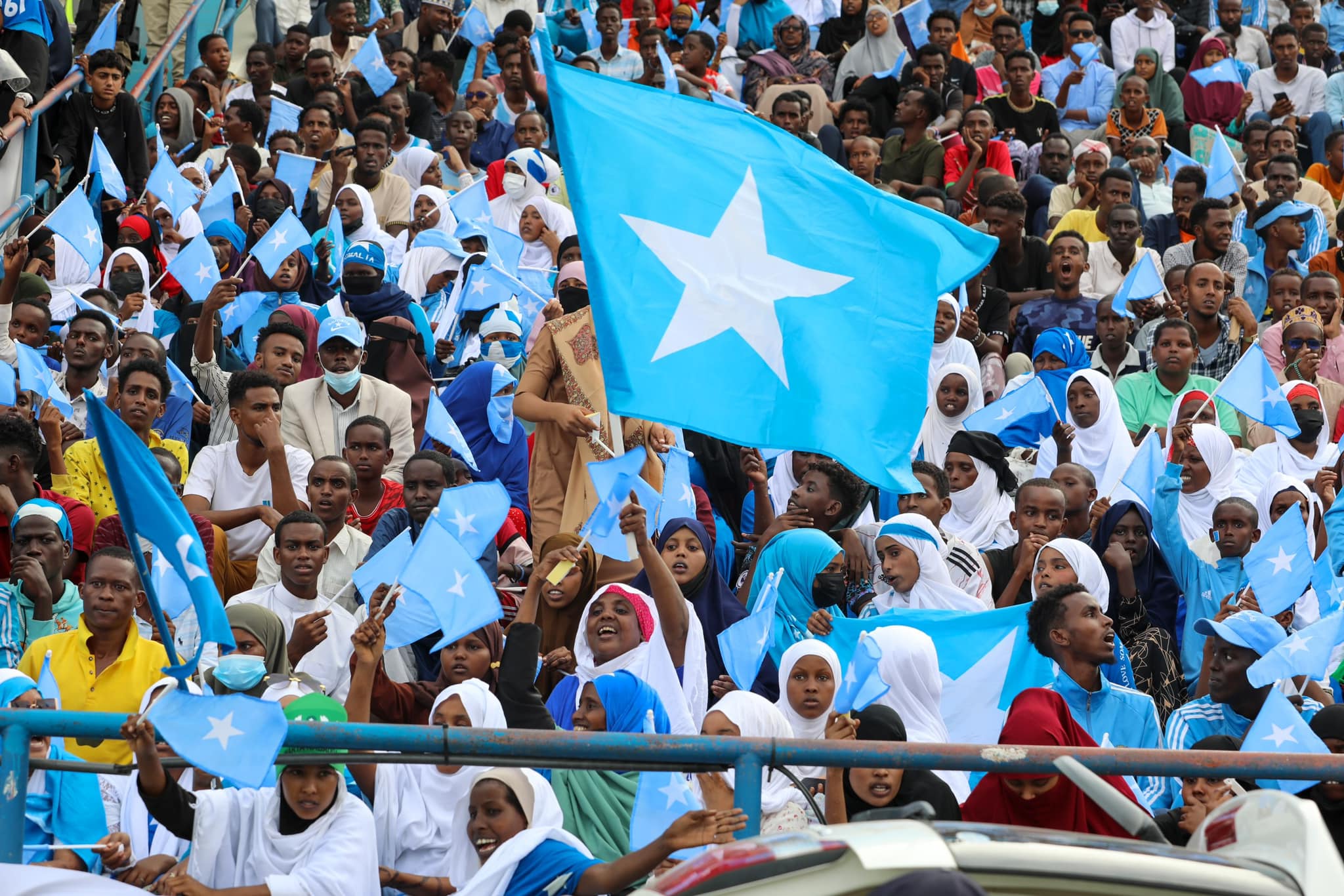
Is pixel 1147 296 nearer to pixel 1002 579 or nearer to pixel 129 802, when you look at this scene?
pixel 1002 579

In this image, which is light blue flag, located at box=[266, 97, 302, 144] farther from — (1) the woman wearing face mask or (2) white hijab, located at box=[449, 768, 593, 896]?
(2) white hijab, located at box=[449, 768, 593, 896]

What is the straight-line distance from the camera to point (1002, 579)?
823 centimetres

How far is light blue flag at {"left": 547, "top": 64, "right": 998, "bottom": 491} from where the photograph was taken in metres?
4.91

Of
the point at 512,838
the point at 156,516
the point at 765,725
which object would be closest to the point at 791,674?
the point at 765,725

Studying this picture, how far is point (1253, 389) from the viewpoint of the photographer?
884 cm

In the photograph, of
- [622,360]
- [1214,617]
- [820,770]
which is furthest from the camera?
[1214,617]

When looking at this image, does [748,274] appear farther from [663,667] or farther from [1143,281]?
[1143,281]

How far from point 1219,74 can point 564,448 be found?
1069 centimetres

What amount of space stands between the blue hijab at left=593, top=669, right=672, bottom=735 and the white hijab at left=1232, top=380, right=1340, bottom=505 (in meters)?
3.89

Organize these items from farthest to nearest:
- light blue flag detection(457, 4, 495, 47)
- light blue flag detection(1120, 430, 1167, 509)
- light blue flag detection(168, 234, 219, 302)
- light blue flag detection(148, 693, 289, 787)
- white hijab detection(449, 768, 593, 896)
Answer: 1. light blue flag detection(457, 4, 495, 47)
2. light blue flag detection(168, 234, 219, 302)
3. light blue flag detection(1120, 430, 1167, 509)
4. white hijab detection(449, 768, 593, 896)
5. light blue flag detection(148, 693, 289, 787)

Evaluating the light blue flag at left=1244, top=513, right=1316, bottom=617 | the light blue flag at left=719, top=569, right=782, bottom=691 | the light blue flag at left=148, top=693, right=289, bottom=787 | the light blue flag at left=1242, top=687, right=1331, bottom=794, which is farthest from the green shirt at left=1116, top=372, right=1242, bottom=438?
the light blue flag at left=148, top=693, right=289, bottom=787

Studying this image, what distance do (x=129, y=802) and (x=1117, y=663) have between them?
12.6 feet

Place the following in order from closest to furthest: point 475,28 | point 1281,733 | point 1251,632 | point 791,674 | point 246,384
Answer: point 1281,733
point 791,674
point 1251,632
point 246,384
point 475,28

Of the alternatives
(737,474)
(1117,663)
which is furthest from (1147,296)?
(1117,663)
